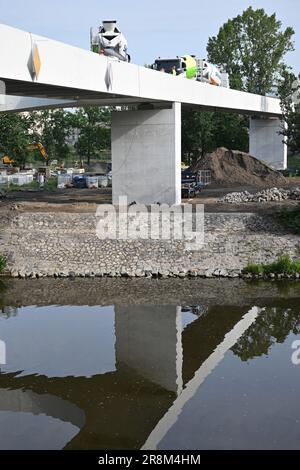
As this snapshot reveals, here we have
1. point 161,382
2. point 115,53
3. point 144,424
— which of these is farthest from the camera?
point 115,53

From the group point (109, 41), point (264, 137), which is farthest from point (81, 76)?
point (264, 137)

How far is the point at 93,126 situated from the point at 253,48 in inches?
769

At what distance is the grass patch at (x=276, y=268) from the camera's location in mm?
23953

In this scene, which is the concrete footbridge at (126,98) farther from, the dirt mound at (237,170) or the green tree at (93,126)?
the green tree at (93,126)

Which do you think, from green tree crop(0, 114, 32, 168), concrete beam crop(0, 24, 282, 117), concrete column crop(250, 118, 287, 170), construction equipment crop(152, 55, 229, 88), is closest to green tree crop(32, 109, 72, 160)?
green tree crop(0, 114, 32, 168)

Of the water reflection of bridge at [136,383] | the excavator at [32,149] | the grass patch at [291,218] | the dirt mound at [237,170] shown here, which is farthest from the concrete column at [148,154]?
the excavator at [32,149]

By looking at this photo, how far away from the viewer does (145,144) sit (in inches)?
1225

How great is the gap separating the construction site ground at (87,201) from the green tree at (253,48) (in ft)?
94.8

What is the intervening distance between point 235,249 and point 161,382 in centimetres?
1184

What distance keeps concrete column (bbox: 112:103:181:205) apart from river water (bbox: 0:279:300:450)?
28.7 feet

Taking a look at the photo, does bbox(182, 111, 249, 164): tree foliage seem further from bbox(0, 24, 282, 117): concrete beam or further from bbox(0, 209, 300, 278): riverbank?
bbox(0, 209, 300, 278): riverbank

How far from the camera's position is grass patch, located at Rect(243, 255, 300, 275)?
23953mm

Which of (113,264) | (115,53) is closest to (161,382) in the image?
(113,264)

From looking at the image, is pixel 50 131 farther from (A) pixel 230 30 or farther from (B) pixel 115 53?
(B) pixel 115 53
